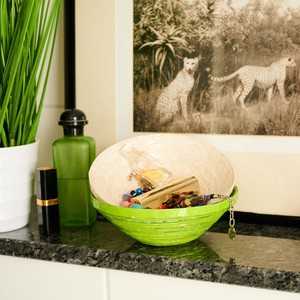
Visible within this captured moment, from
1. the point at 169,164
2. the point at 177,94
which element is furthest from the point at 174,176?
the point at 177,94

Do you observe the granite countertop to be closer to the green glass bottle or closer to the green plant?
the green glass bottle

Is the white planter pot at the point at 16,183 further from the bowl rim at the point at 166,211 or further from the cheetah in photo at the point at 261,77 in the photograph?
the cheetah in photo at the point at 261,77

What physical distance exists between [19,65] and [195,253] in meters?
0.42

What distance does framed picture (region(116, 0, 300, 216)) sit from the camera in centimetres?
76

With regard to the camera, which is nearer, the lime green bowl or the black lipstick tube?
the lime green bowl

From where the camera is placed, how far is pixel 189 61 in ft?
2.67

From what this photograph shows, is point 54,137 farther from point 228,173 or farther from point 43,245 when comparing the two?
point 228,173

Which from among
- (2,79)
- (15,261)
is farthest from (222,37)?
(15,261)

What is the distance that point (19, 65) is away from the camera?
76 cm

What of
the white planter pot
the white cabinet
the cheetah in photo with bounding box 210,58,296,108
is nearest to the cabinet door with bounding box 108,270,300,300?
the white cabinet

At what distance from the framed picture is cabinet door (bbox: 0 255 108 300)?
0.29 meters

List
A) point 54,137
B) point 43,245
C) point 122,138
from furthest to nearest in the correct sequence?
point 54,137
point 122,138
point 43,245

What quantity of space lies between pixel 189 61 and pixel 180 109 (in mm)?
88

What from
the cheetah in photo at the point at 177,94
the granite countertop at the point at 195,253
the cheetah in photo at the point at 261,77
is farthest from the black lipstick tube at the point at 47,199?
the cheetah in photo at the point at 261,77
